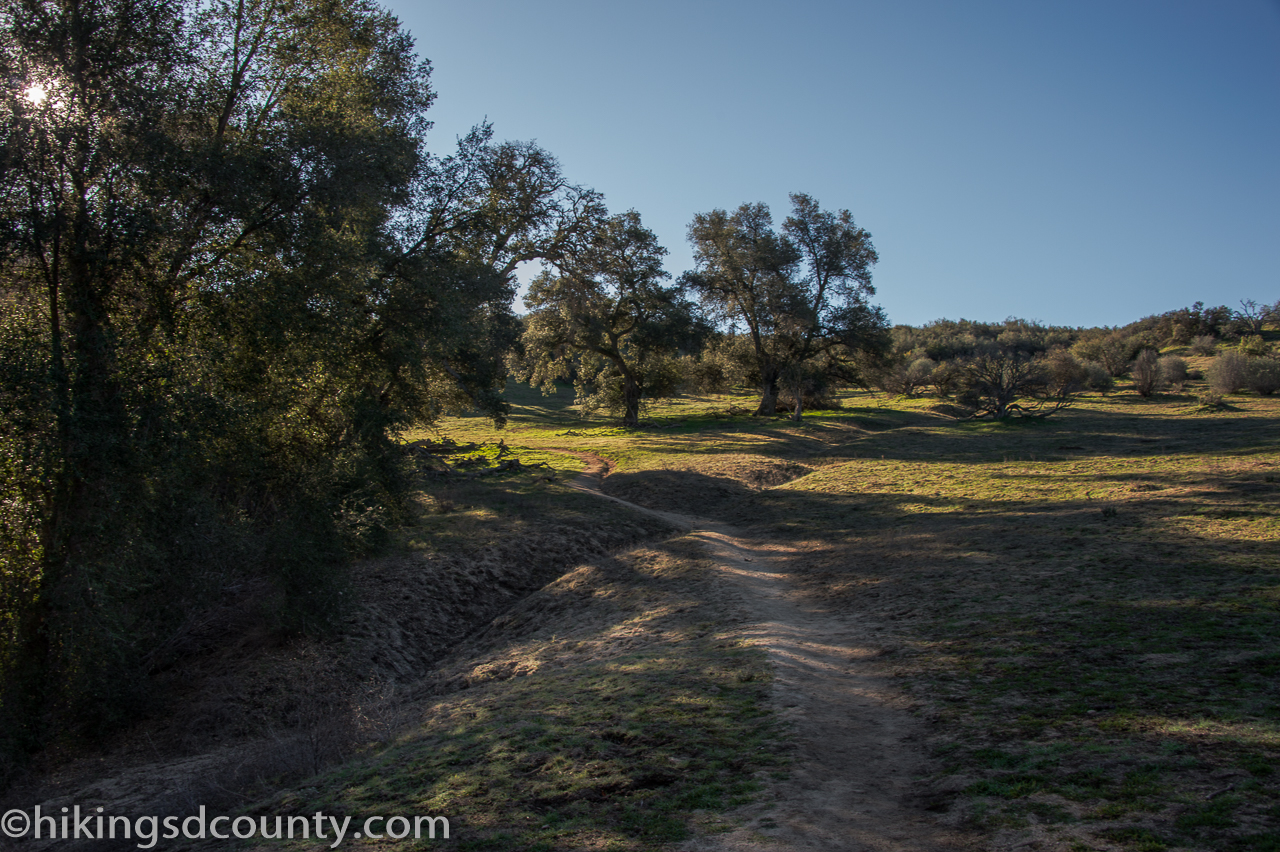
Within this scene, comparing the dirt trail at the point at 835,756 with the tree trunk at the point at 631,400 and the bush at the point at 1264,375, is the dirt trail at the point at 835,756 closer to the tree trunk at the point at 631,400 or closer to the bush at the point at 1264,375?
the tree trunk at the point at 631,400

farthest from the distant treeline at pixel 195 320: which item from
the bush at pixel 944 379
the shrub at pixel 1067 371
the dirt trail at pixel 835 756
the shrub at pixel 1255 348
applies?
the shrub at pixel 1255 348

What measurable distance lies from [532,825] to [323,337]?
1026cm

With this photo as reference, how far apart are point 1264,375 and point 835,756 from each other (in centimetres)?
4816

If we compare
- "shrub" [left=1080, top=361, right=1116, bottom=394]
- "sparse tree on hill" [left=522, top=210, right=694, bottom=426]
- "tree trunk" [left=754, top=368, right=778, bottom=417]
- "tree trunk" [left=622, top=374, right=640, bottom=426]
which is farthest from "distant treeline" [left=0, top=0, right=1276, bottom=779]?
"shrub" [left=1080, top=361, right=1116, bottom=394]

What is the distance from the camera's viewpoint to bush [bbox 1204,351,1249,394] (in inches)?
1534

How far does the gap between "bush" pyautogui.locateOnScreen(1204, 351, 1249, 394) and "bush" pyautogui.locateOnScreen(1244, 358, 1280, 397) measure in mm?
304

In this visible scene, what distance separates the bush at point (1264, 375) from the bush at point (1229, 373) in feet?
1.00

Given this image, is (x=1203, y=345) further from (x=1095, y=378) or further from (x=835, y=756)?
(x=835, y=756)

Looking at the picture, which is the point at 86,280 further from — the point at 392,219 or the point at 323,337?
the point at 392,219

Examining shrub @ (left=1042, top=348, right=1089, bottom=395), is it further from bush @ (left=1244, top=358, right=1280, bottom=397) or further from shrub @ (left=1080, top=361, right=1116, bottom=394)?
bush @ (left=1244, top=358, right=1280, bottom=397)

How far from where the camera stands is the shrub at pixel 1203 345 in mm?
57969

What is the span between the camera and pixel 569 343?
39.9 m

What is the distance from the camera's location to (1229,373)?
39469 mm

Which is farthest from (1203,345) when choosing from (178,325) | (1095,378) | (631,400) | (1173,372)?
(178,325)
